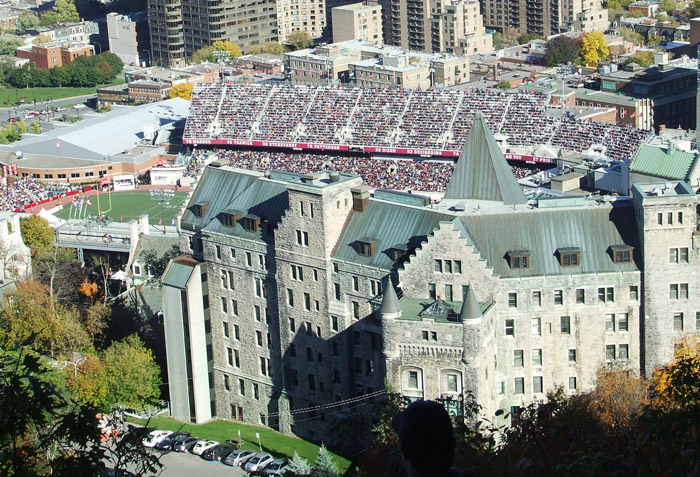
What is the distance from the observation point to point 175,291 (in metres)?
91.1

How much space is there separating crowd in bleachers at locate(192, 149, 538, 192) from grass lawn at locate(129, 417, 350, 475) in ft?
214

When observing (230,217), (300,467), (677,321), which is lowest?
(300,467)

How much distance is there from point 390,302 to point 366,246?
7671mm

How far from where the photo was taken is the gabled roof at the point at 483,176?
8419 cm

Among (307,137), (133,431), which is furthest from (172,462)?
(307,137)

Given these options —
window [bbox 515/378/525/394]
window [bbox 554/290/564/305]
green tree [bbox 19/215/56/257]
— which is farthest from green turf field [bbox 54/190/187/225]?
window [bbox 554/290/564/305]

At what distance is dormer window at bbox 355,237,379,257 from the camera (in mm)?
81062

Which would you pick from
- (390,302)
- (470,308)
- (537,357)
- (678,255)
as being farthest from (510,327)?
(678,255)

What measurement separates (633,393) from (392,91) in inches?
4920

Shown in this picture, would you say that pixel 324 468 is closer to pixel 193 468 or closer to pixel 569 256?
pixel 193 468

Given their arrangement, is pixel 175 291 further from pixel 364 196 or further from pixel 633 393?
pixel 633 393

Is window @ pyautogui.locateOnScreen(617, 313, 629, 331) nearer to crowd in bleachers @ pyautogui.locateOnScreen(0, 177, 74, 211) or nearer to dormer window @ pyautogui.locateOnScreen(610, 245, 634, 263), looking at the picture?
dormer window @ pyautogui.locateOnScreen(610, 245, 634, 263)

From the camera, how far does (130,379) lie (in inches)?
3681

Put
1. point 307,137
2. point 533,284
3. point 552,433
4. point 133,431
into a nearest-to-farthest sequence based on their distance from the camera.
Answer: point 133,431 < point 552,433 < point 533,284 < point 307,137
